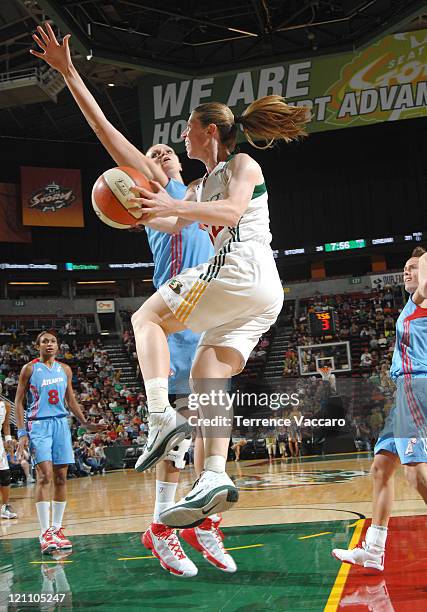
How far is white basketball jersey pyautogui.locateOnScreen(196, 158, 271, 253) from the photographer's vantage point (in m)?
3.48

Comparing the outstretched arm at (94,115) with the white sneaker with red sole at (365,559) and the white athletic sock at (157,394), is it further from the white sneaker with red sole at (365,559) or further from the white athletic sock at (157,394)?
the white sneaker with red sole at (365,559)

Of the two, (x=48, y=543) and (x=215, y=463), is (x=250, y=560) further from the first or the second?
(x=215, y=463)

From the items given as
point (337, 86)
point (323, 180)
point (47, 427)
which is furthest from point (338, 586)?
point (323, 180)

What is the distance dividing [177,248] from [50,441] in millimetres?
3180

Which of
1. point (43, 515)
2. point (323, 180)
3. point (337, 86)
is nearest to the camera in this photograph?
point (43, 515)

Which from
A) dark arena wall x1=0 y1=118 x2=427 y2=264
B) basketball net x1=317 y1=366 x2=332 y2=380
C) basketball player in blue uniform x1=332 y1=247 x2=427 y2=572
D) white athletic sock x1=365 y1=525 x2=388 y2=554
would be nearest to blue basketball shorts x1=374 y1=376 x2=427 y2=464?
basketball player in blue uniform x1=332 y1=247 x2=427 y2=572

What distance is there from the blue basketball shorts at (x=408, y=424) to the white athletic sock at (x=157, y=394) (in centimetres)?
187

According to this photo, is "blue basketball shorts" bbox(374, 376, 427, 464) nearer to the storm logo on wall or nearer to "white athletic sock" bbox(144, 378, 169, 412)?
"white athletic sock" bbox(144, 378, 169, 412)

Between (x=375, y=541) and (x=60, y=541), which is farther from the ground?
(x=375, y=541)

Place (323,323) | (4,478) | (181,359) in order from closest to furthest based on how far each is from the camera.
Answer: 1. (181,359)
2. (4,478)
3. (323,323)

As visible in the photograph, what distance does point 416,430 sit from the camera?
4.51 meters

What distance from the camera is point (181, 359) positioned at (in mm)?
4496

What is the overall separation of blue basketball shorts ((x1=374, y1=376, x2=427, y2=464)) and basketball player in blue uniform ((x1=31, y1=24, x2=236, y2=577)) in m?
1.24

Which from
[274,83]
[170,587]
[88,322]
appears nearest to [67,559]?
[170,587]
